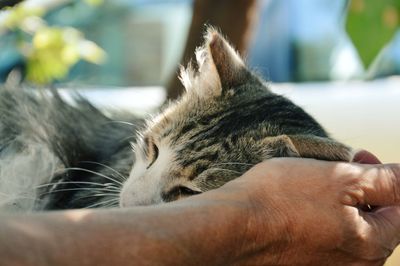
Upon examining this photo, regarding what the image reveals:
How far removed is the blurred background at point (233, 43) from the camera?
2664 mm

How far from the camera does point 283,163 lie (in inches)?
57.8

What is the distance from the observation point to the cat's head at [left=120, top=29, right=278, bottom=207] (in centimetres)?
176

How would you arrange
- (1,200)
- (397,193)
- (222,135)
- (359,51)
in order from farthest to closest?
(1,200) → (222,135) → (397,193) → (359,51)

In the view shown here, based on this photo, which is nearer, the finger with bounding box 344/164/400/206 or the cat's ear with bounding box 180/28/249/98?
the finger with bounding box 344/164/400/206

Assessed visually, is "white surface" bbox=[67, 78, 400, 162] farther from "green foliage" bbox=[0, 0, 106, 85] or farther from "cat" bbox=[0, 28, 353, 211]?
"cat" bbox=[0, 28, 353, 211]

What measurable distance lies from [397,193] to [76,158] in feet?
3.81

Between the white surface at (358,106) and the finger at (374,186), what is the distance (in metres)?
2.27

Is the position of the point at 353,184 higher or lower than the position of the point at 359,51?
lower

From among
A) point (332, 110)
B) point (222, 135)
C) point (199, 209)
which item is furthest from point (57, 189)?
point (332, 110)

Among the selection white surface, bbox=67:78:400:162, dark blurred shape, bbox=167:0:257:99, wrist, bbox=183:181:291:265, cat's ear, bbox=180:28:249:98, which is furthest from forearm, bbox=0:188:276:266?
white surface, bbox=67:78:400:162

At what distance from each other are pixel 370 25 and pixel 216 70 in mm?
689

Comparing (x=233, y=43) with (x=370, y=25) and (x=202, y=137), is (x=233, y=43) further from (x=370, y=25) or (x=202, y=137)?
(x=370, y=25)

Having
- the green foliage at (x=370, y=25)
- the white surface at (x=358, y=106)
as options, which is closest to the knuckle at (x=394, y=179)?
the green foliage at (x=370, y=25)

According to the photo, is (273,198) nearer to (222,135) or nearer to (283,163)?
(283,163)
